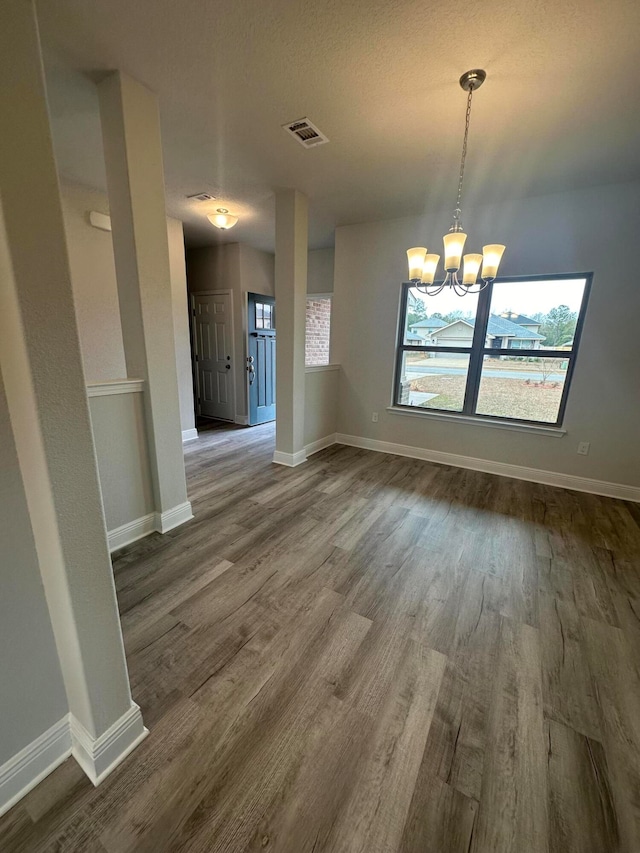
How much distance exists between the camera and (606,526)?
2.69m

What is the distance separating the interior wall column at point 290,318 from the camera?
10.6 ft

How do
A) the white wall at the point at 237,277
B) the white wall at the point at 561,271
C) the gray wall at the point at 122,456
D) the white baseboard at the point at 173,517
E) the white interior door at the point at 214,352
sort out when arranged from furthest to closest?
1. the white interior door at the point at 214,352
2. the white wall at the point at 237,277
3. the white wall at the point at 561,271
4. the white baseboard at the point at 173,517
5. the gray wall at the point at 122,456

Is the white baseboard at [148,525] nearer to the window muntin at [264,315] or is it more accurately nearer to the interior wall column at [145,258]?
the interior wall column at [145,258]

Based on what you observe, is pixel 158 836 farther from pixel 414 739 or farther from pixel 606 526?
pixel 606 526

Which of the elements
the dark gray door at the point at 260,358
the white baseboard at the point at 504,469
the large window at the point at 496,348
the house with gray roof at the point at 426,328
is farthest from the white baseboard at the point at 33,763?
the dark gray door at the point at 260,358

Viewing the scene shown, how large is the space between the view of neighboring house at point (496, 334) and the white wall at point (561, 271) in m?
0.42

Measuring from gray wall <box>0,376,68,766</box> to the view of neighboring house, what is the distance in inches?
150

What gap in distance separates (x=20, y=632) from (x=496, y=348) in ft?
13.1

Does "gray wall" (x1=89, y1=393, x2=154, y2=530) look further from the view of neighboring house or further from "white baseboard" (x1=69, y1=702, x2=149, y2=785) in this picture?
the view of neighboring house

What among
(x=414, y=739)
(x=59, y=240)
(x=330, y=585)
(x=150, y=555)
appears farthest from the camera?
(x=150, y=555)

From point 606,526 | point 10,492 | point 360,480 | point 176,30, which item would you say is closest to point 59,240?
→ point 10,492

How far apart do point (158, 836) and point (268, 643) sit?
2.24 feet

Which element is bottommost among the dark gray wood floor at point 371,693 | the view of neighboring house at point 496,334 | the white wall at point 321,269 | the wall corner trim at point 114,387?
the dark gray wood floor at point 371,693

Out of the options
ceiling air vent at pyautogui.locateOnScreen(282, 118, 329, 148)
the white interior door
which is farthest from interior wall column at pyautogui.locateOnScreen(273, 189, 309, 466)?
the white interior door
